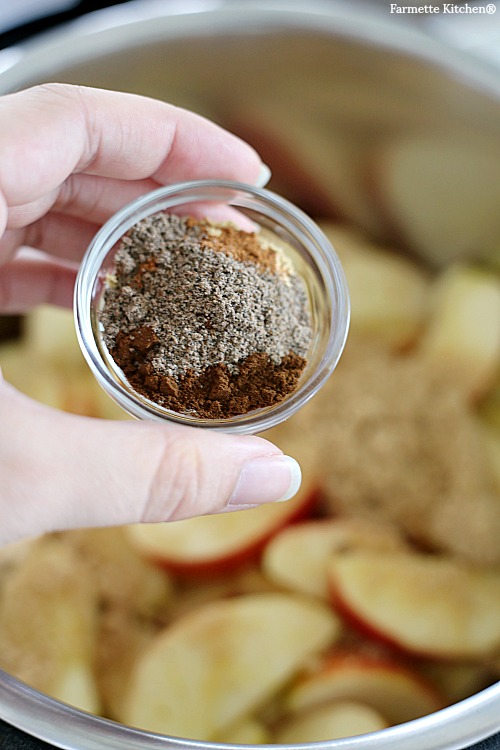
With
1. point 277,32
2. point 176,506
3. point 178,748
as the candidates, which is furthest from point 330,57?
point 178,748

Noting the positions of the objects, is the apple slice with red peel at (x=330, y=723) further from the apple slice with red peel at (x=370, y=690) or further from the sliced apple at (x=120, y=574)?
the sliced apple at (x=120, y=574)

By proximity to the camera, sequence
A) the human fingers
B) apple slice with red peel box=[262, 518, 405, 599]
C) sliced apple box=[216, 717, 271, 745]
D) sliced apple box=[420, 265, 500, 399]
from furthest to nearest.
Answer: sliced apple box=[420, 265, 500, 399]
apple slice with red peel box=[262, 518, 405, 599]
sliced apple box=[216, 717, 271, 745]
the human fingers

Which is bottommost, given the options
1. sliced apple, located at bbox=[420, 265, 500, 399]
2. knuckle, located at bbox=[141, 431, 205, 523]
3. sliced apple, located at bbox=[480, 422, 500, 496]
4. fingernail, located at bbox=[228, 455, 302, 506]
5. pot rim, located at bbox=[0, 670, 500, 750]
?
sliced apple, located at bbox=[480, 422, 500, 496]

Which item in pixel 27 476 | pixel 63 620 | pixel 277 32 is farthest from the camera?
pixel 277 32

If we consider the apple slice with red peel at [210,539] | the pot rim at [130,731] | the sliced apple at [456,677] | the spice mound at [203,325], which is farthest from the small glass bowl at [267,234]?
the sliced apple at [456,677]

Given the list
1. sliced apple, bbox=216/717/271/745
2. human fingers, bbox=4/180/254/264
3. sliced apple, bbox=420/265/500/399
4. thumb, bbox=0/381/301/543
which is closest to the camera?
thumb, bbox=0/381/301/543

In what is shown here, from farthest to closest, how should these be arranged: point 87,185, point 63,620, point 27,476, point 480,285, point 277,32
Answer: point 480,285 → point 277,32 → point 63,620 → point 87,185 → point 27,476

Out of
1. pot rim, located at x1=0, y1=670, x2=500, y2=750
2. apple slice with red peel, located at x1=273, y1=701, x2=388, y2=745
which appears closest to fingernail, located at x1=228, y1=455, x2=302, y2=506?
pot rim, located at x1=0, y1=670, x2=500, y2=750

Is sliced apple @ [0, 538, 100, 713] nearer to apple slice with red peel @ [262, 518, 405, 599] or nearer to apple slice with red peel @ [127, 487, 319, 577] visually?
apple slice with red peel @ [127, 487, 319, 577]

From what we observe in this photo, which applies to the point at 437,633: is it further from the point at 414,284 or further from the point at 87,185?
the point at 87,185
